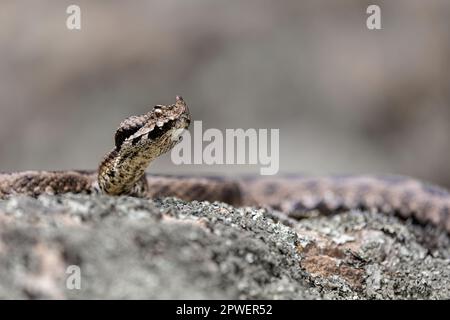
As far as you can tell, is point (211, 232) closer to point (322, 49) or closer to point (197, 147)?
point (197, 147)

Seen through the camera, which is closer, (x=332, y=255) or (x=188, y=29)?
(x=332, y=255)

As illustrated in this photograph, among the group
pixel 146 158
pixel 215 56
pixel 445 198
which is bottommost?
pixel 445 198

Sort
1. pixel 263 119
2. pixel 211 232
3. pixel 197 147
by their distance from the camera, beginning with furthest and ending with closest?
1. pixel 263 119
2. pixel 197 147
3. pixel 211 232

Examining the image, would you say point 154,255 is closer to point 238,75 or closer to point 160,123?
point 160,123

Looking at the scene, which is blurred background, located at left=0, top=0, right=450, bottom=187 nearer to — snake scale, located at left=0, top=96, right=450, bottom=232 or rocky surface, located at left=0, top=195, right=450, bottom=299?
snake scale, located at left=0, top=96, right=450, bottom=232

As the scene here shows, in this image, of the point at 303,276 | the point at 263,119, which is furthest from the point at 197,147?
the point at 303,276

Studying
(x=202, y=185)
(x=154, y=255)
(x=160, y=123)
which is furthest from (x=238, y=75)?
(x=154, y=255)

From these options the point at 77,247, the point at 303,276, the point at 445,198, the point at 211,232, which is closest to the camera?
the point at 77,247
